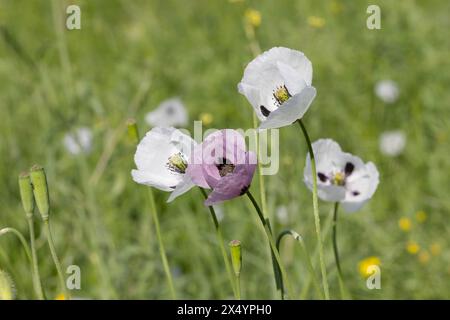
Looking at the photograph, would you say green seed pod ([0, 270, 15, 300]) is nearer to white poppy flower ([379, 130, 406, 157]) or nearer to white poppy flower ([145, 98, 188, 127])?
white poppy flower ([145, 98, 188, 127])

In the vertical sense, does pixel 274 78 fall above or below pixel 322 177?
above

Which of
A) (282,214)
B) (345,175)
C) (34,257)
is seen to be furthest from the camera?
(282,214)

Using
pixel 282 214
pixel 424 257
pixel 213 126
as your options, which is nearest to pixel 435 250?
pixel 424 257

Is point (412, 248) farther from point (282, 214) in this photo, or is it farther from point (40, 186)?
point (40, 186)

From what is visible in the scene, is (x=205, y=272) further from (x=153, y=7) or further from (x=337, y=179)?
(x=153, y=7)

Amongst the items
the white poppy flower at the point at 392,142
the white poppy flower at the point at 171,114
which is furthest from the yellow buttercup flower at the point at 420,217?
the white poppy flower at the point at 171,114
